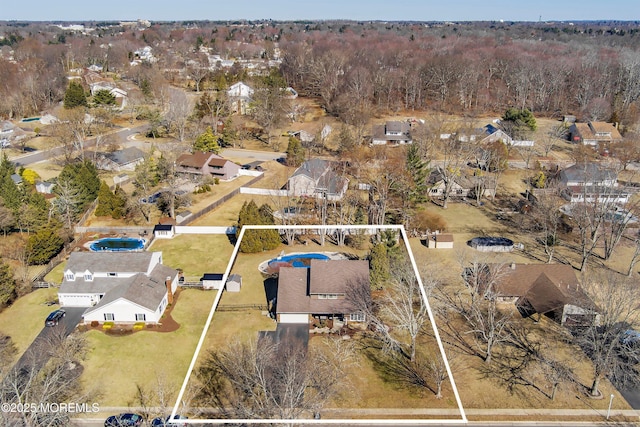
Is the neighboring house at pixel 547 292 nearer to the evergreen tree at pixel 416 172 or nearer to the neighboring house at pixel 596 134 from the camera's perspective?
the evergreen tree at pixel 416 172

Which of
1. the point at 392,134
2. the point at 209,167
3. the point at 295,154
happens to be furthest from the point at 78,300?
the point at 392,134

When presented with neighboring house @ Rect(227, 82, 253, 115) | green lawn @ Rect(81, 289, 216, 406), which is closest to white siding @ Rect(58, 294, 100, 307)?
green lawn @ Rect(81, 289, 216, 406)

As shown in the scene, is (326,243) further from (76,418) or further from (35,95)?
(35,95)

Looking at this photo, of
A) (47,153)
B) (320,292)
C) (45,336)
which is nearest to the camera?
(45,336)

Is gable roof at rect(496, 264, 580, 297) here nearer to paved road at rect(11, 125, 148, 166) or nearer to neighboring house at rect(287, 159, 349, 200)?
neighboring house at rect(287, 159, 349, 200)

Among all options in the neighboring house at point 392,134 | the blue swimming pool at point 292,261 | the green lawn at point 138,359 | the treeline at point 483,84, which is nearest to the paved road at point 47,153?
the treeline at point 483,84

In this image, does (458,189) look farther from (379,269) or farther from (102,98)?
(102,98)
